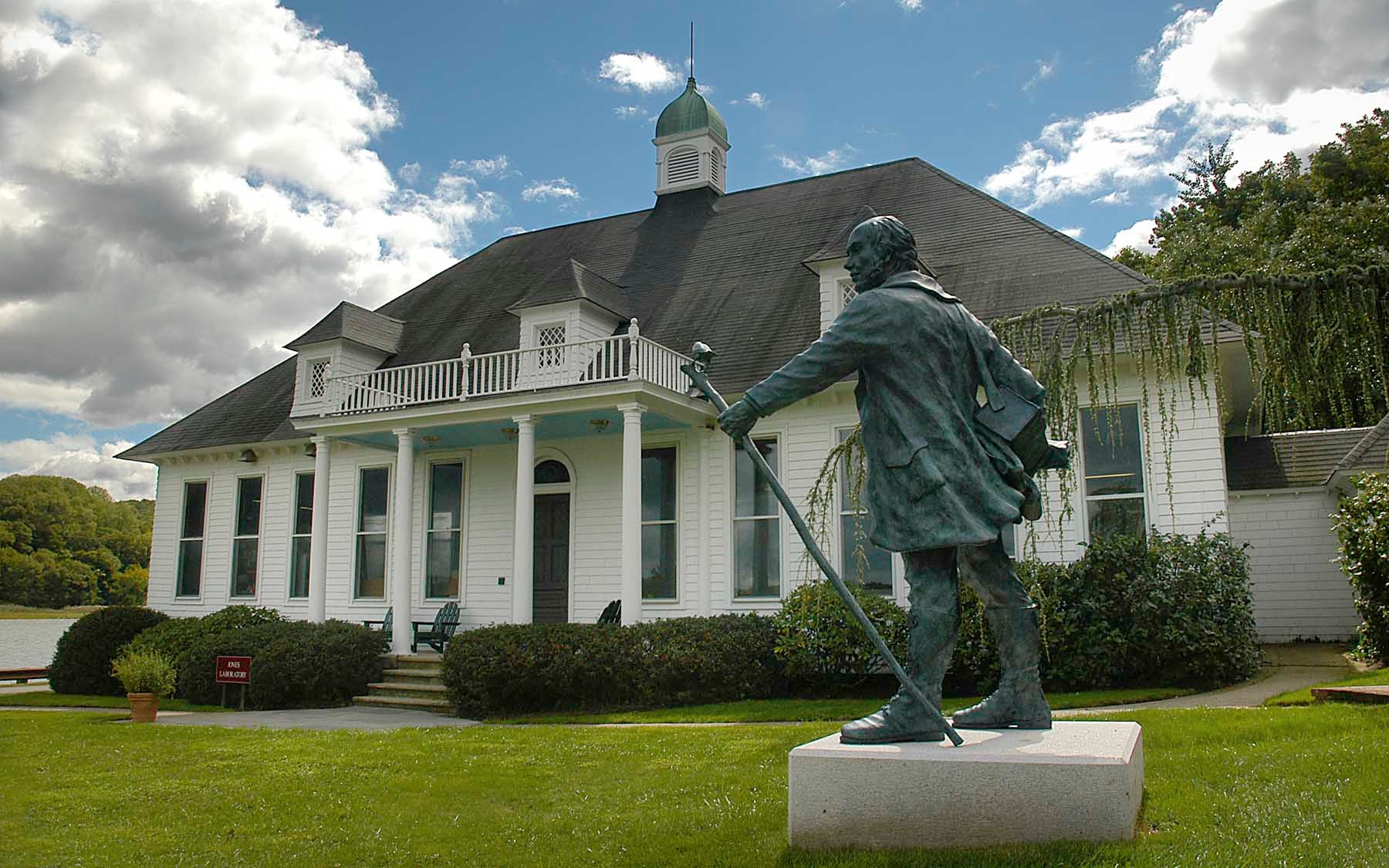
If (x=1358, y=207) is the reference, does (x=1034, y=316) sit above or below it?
below

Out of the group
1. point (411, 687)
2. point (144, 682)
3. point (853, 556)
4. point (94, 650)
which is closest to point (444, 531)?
point (411, 687)

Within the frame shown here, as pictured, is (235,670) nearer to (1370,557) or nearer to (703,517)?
(703,517)

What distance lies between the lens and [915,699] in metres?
4.57

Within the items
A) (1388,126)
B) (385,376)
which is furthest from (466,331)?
(1388,126)

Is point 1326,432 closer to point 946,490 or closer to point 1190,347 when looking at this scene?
point 1190,347

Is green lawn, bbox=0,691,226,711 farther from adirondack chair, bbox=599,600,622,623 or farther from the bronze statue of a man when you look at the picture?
the bronze statue of a man

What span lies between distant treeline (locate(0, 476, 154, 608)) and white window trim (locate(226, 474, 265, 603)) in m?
31.1

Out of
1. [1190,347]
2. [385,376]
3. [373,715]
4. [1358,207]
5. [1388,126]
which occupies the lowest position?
[373,715]

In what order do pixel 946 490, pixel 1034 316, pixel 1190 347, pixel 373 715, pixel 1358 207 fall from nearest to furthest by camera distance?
1. pixel 946 490
2. pixel 1190 347
3. pixel 1034 316
4. pixel 373 715
5. pixel 1358 207

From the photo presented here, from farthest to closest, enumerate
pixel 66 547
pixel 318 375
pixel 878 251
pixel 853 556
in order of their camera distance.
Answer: pixel 66 547 < pixel 318 375 < pixel 853 556 < pixel 878 251

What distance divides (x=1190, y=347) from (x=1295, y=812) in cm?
402

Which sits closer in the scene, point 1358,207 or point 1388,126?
point 1358,207

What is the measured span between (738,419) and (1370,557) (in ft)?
38.2

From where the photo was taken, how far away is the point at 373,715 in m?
13.9
